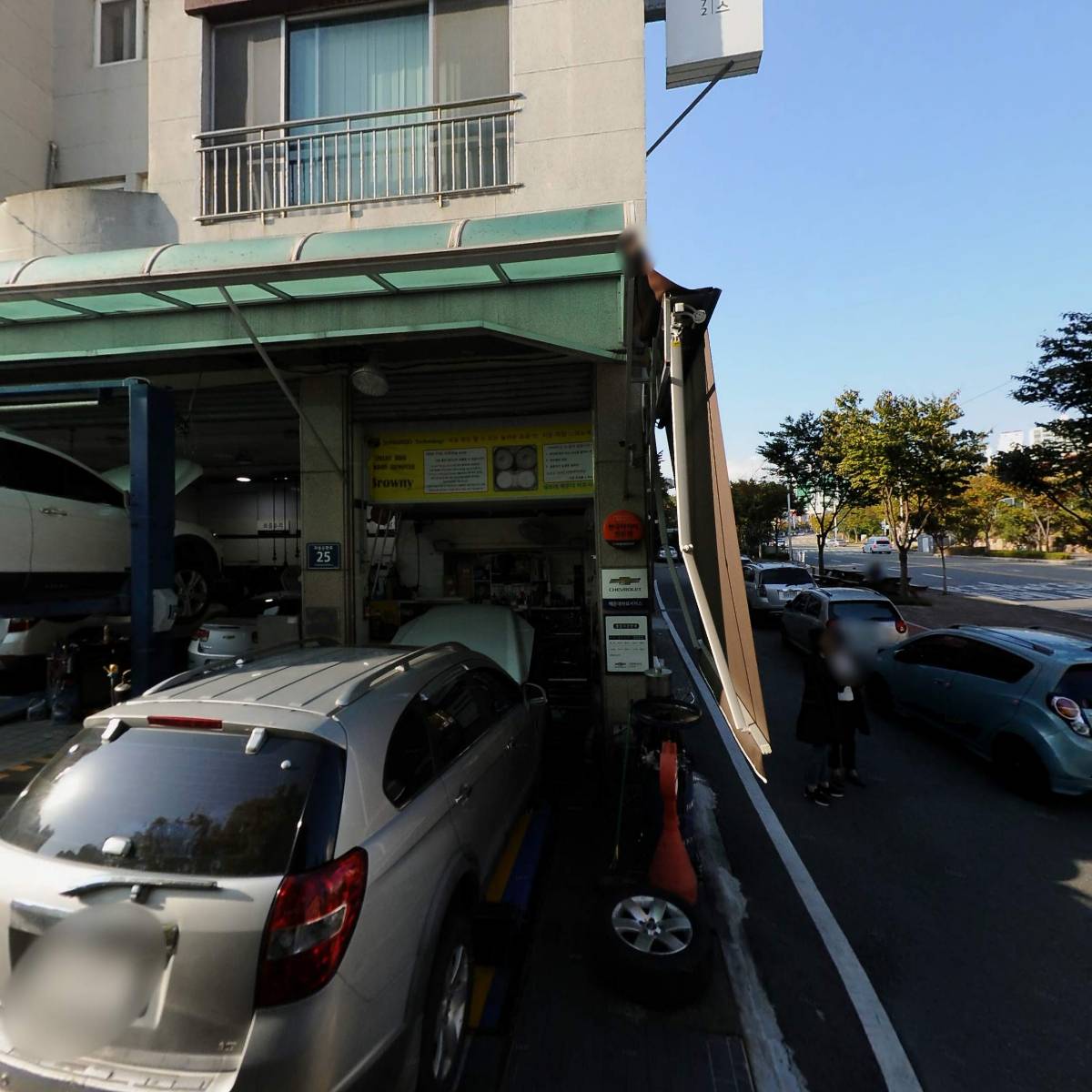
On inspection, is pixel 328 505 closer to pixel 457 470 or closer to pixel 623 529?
pixel 457 470

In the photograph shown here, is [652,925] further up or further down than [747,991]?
further up

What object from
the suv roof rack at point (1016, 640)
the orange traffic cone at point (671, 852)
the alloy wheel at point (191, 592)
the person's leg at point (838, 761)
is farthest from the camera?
the alloy wheel at point (191, 592)

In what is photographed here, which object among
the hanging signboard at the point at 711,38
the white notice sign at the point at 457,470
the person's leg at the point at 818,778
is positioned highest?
the hanging signboard at the point at 711,38

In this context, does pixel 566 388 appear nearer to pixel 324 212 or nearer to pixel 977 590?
pixel 324 212

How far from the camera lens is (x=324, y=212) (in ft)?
23.5

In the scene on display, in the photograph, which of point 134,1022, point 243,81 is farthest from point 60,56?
point 134,1022

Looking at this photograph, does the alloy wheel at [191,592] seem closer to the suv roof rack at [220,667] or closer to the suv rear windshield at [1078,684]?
the suv roof rack at [220,667]

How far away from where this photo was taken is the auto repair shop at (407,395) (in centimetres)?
484

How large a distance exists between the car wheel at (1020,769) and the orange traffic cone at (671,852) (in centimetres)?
371

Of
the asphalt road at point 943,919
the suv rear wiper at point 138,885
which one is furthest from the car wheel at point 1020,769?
the suv rear wiper at point 138,885

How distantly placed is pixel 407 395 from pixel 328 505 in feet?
5.57

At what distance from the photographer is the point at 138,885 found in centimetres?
184

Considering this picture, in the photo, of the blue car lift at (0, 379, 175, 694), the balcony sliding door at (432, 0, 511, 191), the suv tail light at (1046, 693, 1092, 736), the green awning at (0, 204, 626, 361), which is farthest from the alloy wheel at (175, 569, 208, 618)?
the suv tail light at (1046, 693, 1092, 736)

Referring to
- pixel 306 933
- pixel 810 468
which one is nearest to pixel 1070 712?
pixel 306 933
